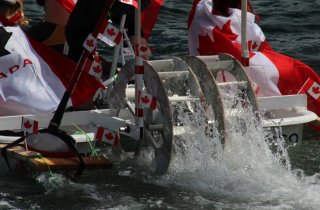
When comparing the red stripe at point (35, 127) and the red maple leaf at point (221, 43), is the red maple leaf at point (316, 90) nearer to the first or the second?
the red maple leaf at point (221, 43)

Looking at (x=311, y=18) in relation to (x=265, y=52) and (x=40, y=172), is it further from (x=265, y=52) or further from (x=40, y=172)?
(x=40, y=172)

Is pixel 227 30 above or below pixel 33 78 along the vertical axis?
below

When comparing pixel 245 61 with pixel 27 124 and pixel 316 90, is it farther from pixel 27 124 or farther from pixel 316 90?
pixel 27 124

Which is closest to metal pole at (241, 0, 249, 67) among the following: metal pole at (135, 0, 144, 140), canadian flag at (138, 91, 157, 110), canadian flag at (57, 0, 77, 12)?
metal pole at (135, 0, 144, 140)

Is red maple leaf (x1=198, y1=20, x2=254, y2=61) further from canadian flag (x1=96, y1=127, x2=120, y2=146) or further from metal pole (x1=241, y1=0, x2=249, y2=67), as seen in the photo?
canadian flag (x1=96, y1=127, x2=120, y2=146)

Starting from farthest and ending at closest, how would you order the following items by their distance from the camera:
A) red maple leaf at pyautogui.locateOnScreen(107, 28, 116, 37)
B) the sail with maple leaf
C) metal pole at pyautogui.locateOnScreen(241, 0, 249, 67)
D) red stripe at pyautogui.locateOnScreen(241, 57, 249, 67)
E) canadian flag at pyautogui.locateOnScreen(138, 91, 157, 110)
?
the sail with maple leaf < red stripe at pyautogui.locateOnScreen(241, 57, 249, 67) < metal pole at pyautogui.locateOnScreen(241, 0, 249, 67) < red maple leaf at pyautogui.locateOnScreen(107, 28, 116, 37) < canadian flag at pyautogui.locateOnScreen(138, 91, 157, 110)

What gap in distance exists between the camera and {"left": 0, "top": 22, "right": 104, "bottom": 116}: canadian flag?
6688 millimetres

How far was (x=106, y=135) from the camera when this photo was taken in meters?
6.41

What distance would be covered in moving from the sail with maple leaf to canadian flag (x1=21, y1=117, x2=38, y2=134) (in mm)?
1780

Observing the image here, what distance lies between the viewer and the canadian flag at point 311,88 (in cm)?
744

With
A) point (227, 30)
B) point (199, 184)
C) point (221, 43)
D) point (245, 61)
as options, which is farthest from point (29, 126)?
point (227, 30)

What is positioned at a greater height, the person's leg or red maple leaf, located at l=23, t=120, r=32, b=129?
the person's leg

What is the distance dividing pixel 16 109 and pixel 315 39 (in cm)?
608

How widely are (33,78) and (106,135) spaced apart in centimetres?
73
